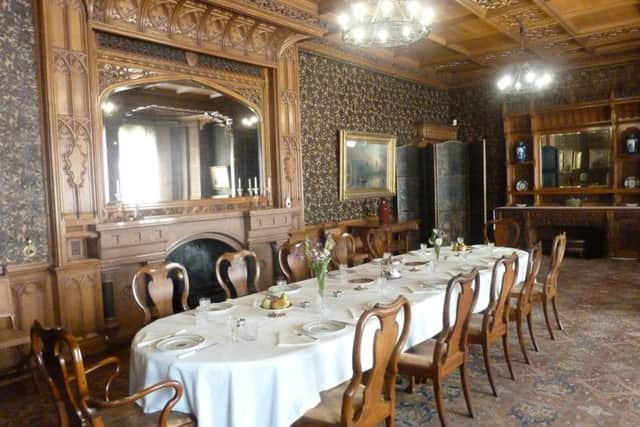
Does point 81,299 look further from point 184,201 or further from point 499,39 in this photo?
point 499,39

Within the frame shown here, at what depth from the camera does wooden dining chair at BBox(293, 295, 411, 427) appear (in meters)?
2.23

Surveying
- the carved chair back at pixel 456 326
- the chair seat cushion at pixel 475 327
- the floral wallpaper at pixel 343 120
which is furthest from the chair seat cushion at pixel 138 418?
the floral wallpaper at pixel 343 120

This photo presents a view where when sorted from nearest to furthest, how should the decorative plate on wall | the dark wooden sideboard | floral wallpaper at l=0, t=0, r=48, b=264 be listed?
floral wallpaper at l=0, t=0, r=48, b=264 → the dark wooden sideboard → the decorative plate on wall

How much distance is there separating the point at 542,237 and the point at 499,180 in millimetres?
1376

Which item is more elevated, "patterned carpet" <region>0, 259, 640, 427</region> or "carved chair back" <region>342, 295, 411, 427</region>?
"carved chair back" <region>342, 295, 411, 427</region>

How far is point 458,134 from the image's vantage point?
33.9 feet

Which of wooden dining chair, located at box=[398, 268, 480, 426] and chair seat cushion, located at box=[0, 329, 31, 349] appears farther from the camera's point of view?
chair seat cushion, located at box=[0, 329, 31, 349]

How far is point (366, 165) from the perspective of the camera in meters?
7.91

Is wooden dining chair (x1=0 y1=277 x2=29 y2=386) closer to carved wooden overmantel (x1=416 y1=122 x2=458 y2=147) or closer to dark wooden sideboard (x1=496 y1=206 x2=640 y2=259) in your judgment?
carved wooden overmantel (x1=416 y1=122 x2=458 y2=147)

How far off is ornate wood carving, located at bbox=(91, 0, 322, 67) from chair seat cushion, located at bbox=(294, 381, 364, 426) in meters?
3.85

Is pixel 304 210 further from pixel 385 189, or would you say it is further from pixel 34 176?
pixel 34 176

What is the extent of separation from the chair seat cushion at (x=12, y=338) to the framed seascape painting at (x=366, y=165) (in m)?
4.60

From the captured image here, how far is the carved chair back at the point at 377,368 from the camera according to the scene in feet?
7.29

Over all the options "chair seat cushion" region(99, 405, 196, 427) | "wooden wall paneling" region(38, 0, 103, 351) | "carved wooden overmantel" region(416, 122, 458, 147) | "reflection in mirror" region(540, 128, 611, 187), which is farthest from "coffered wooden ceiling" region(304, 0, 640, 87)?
"chair seat cushion" region(99, 405, 196, 427)
